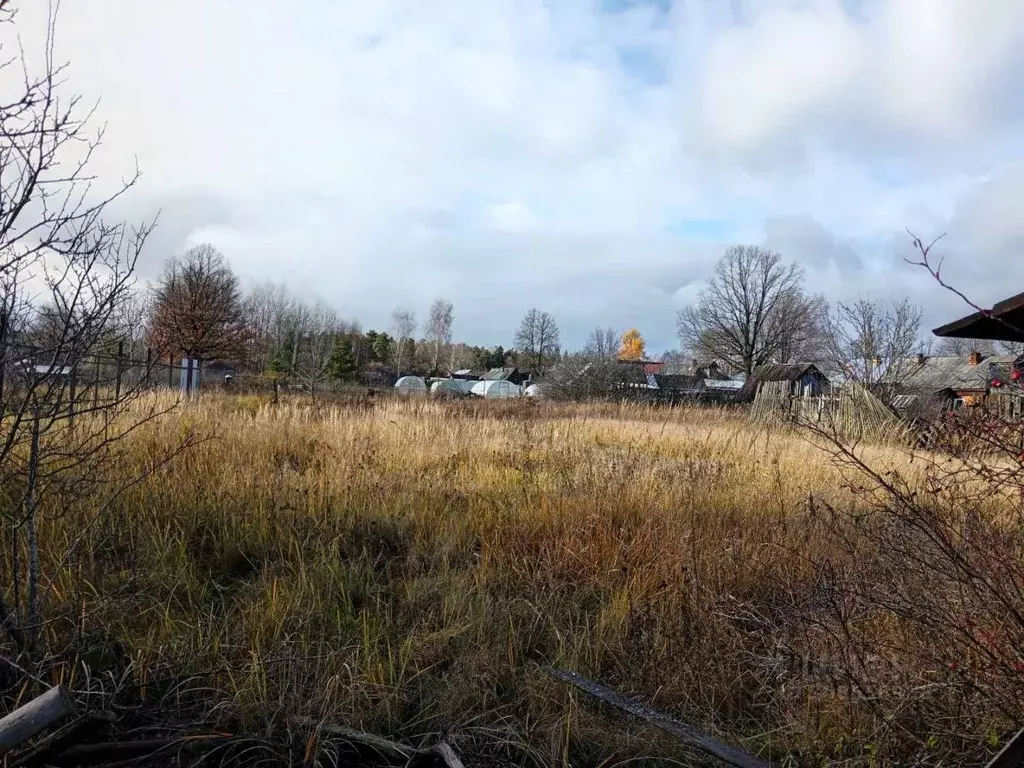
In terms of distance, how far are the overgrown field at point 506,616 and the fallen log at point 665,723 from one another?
6cm

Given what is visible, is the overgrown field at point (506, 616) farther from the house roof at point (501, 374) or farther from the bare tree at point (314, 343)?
the house roof at point (501, 374)

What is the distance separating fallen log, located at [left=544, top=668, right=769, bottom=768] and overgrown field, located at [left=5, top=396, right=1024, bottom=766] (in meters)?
0.06

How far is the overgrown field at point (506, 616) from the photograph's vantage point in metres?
2.26

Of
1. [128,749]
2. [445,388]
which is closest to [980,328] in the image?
[128,749]

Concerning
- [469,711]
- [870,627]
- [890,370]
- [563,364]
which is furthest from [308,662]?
[563,364]

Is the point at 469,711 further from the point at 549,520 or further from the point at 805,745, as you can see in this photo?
the point at 549,520

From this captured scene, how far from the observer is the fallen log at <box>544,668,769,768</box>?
6.70 ft

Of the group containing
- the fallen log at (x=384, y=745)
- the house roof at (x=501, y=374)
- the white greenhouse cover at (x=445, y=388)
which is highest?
the house roof at (x=501, y=374)

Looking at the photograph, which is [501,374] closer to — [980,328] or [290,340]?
[290,340]

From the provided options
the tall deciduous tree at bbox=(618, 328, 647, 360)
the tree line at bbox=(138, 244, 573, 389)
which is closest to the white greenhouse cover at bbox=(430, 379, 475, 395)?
the tree line at bbox=(138, 244, 573, 389)

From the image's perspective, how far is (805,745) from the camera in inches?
88.5

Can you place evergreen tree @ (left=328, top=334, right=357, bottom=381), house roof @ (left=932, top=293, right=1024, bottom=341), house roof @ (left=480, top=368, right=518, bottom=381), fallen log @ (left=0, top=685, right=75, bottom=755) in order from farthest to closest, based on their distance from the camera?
house roof @ (left=480, top=368, right=518, bottom=381) < evergreen tree @ (left=328, top=334, right=357, bottom=381) < house roof @ (left=932, top=293, right=1024, bottom=341) < fallen log @ (left=0, top=685, right=75, bottom=755)

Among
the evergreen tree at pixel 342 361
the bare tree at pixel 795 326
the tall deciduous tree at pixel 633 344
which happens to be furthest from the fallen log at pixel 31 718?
the tall deciduous tree at pixel 633 344

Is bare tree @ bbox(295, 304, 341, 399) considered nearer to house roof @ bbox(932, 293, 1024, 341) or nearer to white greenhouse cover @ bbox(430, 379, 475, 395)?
white greenhouse cover @ bbox(430, 379, 475, 395)
